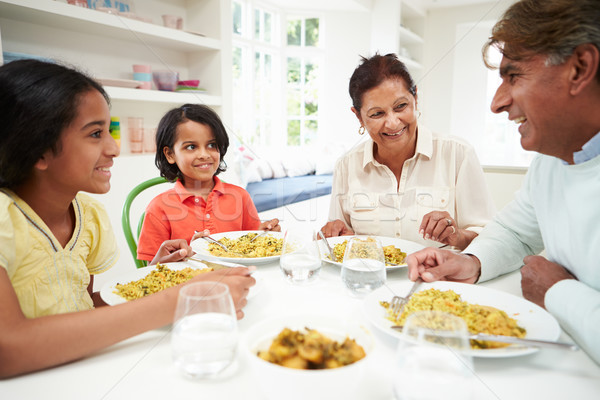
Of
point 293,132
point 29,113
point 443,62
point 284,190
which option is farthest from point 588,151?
point 443,62

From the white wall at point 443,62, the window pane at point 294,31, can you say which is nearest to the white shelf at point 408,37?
the white wall at point 443,62

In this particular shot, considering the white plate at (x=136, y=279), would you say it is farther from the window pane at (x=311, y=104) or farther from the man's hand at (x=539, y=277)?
the window pane at (x=311, y=104)

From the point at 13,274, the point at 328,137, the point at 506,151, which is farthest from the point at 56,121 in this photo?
the point at 506,151

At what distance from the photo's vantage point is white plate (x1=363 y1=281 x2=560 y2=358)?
2.12 feet

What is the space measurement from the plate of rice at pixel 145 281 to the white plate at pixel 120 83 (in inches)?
70.2

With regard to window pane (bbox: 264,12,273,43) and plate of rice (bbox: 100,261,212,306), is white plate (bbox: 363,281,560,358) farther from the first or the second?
window pane (bbox: 264,12,273,43)

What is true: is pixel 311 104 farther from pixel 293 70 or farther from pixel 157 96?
pixel 157 96

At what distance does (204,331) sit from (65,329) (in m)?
0.27

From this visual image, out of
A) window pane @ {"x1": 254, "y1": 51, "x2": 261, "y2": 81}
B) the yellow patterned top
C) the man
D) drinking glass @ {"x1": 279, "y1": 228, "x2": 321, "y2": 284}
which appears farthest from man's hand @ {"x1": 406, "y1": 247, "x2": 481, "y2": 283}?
window pane @ {"x1": 254, "y1": 51, "x2": 261, "y2": 81}

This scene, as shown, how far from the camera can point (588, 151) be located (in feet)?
2.92

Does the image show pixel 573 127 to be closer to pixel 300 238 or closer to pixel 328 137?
pixel 300 238

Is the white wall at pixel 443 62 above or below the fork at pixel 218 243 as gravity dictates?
above

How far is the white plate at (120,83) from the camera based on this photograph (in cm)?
244

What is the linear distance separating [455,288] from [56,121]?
0.98 metres
